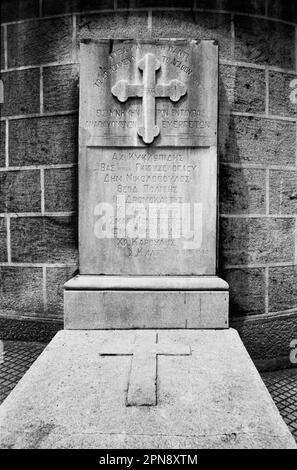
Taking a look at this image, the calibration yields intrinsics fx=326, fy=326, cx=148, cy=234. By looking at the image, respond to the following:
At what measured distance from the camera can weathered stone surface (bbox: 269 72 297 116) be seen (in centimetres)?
336

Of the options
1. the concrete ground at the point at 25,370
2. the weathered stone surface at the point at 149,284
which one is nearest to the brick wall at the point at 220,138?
the concrete ground at the point at 25,370

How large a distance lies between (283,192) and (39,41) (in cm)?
300

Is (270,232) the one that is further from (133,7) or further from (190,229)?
(133,7)

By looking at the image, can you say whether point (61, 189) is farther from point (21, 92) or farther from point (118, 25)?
point (118, 25)

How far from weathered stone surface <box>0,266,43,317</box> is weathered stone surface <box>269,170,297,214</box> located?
8.43 ft

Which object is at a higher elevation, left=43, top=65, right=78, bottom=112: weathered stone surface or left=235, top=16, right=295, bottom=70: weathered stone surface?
left=235, top=16, right=295, bottom=70: weathered stone surface

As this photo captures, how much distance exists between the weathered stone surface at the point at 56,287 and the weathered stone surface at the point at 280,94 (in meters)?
2.70

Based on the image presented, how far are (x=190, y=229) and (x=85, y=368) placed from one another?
4.76 feet

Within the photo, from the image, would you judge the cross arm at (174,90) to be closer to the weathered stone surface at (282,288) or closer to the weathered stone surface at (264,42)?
the weathered stone surface at (264,42)

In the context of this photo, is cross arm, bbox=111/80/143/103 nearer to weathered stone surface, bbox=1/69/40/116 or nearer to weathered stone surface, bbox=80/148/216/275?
weathered stone surface, bbox=80/148/216/275

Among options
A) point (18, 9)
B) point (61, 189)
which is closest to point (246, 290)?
point (61, 189)

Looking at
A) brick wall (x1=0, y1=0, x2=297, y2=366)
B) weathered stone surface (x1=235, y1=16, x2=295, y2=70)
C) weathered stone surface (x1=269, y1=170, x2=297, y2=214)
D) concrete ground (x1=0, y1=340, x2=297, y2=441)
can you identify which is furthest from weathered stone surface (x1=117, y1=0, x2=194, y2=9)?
concrete ground (x1=0, y1=340, x2=297, y2=441)

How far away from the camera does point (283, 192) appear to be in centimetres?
340

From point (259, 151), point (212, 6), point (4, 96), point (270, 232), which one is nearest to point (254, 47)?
point (212, 6)
